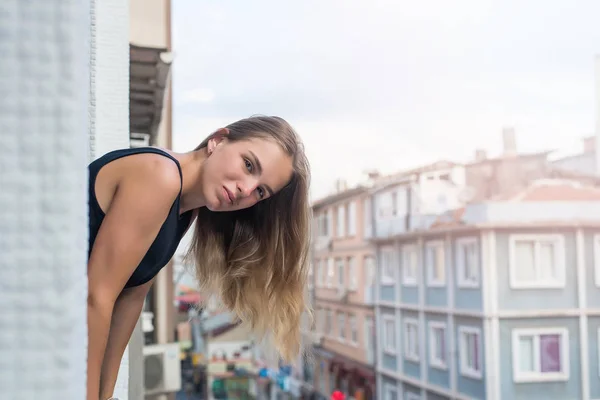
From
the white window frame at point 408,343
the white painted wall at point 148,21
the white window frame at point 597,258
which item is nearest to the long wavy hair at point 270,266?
the white painted wall at point 148,21

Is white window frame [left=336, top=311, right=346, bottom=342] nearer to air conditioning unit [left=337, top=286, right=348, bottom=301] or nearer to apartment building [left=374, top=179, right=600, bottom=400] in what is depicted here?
air conditioning unit [left=337, top=286, right=348, bottom=301]

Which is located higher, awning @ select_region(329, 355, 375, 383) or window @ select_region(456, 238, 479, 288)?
window @ select_region(456, 238, 479, 288)

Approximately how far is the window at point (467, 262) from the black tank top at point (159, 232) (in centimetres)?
401

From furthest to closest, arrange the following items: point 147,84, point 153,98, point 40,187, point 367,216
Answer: point 367,216 < point 153,98 < point 147,84 < point 40,187

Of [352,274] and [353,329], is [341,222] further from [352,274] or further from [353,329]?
[353,329]

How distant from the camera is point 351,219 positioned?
18.9 feet

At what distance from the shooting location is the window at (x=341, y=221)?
5.86 m

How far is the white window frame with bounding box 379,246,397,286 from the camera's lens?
5.13 metres

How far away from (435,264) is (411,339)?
666mm

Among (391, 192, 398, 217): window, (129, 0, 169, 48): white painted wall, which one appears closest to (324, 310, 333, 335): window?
(391, 192, 398, 217): window

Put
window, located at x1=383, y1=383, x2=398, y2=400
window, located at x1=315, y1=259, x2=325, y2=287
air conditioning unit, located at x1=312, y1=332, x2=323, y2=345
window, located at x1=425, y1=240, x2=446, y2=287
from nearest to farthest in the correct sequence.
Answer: window, located at x1=425, y1=240, x2=446, y2=287 → window, located at x1=383, y1=383, x2=398, y2=400 → window, located at x1=315, y1=259, x2=325, y2=287 → air conditioning unit, located at x1=312, y1=332, x2=323, y2=345

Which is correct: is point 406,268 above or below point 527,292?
above

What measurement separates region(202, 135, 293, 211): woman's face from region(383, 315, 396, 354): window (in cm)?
484

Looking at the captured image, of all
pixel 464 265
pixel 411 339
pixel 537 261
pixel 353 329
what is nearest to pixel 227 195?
pixel 537 261
